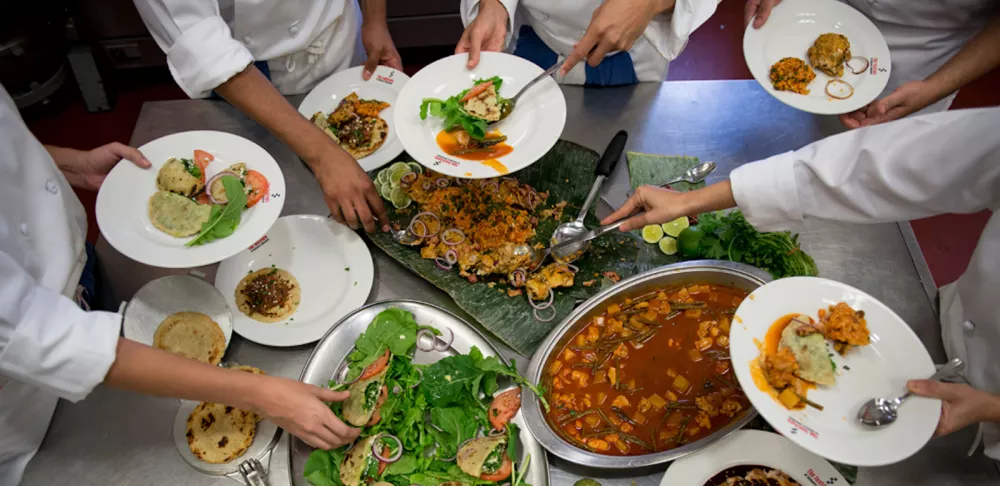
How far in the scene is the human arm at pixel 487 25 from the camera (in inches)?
107

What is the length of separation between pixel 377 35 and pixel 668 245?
6.34 feet

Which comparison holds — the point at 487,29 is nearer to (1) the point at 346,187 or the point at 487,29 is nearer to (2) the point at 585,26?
(2) the point at 585,26

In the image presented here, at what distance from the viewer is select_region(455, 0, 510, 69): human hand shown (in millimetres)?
2707

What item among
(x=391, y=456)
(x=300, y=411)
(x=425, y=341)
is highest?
(x=300, y=411)

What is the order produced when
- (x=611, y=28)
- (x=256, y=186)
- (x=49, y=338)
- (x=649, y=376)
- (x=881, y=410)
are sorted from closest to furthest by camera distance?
(x=49, y=338) → (x=881, y=410) → (x=256, y=186) → (x=649, y=376) → (x=611, y=28)

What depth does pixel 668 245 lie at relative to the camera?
2.75m

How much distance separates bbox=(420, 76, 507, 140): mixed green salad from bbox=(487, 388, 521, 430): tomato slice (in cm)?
105

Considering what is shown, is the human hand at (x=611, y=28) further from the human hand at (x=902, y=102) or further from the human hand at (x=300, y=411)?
the human hand at (x=300, y=411)

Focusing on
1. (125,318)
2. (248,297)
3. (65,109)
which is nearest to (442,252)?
(248,297)

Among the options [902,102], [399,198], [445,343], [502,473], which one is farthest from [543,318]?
[902,102]

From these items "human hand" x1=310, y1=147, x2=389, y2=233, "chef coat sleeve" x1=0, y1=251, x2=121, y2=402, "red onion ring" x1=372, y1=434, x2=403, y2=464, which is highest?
"chef coat sleeve" x1=0, y1=251, x2=121, y2=402

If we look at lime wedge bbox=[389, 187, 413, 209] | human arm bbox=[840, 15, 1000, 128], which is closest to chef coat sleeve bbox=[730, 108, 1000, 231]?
human arm bbox=[840, 15, 1000, 128]

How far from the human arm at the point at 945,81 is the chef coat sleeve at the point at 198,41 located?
9.53 ft

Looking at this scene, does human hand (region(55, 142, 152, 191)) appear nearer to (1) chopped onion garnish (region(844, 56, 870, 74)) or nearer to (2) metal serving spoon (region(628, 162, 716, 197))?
(2) metal serving spoon (region(628, 162, 716, 197))
